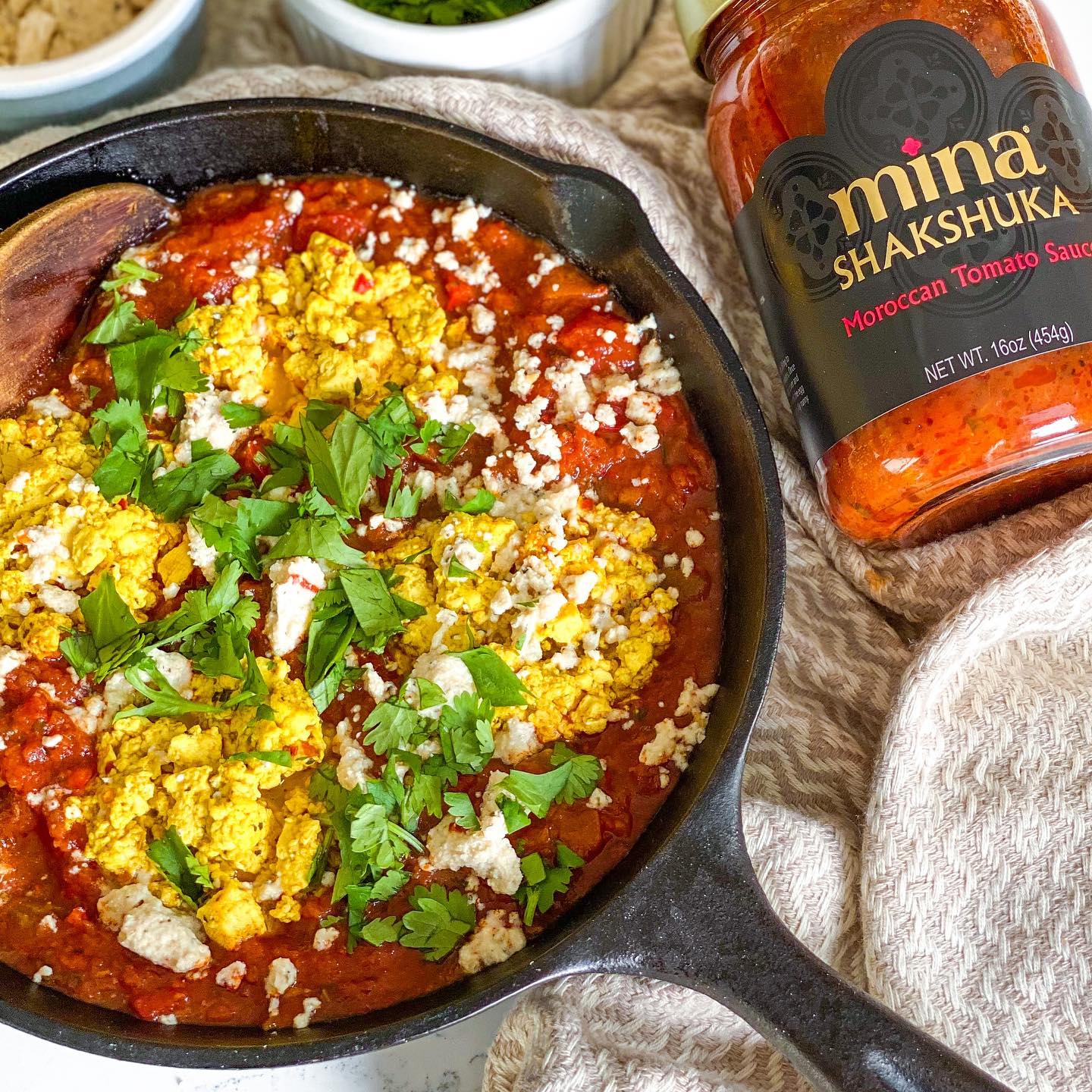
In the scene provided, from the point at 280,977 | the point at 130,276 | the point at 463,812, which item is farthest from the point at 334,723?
the point at 130,276

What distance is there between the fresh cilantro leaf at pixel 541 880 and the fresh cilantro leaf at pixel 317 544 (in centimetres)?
44

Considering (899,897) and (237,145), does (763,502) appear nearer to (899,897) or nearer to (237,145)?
(899,897)

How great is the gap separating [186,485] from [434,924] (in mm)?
657

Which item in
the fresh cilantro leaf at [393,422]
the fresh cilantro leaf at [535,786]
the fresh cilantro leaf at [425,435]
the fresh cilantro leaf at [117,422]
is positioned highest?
the fresh cilantro leaf at [117,422]

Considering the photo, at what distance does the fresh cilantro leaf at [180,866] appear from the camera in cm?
142

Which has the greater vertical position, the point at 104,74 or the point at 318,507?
the point at 104,74

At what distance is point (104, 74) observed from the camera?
1.81 meters

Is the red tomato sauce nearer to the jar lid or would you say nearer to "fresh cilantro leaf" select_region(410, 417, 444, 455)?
"fresh cilantro leaf" select_region(410, 417, 444, 455)

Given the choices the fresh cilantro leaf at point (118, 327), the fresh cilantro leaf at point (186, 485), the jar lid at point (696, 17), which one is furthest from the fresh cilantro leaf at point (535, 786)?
the jar lid at point (696, 17)

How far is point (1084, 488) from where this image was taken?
65.1 inches

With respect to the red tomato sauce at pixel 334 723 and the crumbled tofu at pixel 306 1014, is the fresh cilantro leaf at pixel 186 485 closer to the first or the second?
the red tomato sauce at pixel 334 723

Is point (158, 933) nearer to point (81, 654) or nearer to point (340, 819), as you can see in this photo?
point (340, 819)

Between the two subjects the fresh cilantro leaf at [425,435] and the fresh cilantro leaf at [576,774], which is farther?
the fresh cilantro leaf at [425,435]

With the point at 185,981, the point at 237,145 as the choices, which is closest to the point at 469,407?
the point at 237,145
